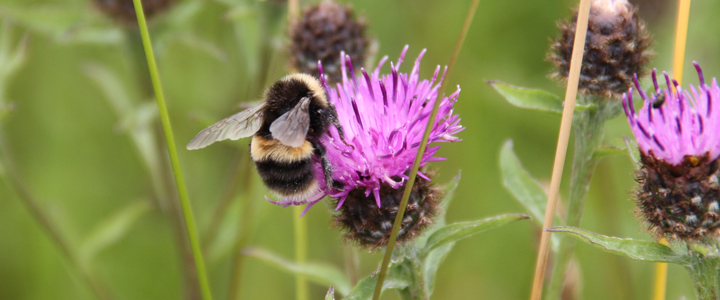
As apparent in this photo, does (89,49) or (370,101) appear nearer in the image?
(370,101)

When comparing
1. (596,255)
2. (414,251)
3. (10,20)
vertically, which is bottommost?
(596,255)

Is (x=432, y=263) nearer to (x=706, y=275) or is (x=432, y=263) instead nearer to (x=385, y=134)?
(x=385, y=134)

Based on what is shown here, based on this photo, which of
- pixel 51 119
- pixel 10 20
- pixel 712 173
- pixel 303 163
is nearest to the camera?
pixel 712 173

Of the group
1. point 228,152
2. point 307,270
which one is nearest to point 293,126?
point 307,270

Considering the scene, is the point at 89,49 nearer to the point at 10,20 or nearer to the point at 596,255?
the point at 10,20

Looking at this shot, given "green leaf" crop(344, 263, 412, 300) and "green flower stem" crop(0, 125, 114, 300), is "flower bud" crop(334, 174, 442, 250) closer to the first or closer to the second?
"green leaf" crop(344, 263, 412, 300)

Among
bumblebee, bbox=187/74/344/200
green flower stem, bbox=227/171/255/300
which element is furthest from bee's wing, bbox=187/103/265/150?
green flower stem, bbox=227/171/255/300

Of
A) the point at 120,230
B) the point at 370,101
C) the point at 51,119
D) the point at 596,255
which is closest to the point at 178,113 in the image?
the point at 51,119

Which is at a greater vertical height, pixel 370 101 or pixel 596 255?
pixel 370 101
